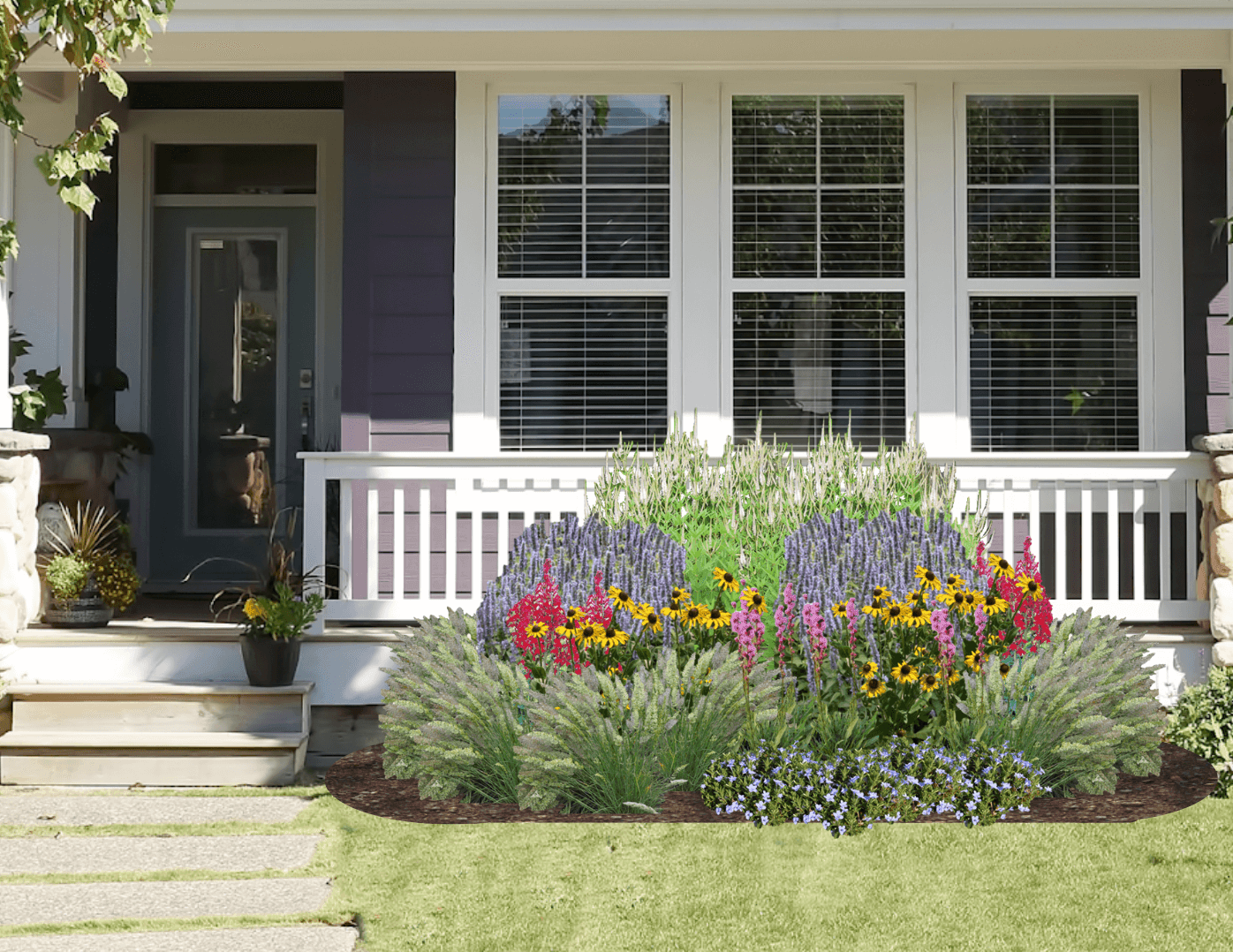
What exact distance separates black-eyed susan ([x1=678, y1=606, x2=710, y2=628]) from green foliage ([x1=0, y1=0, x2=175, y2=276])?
2122 millimetres

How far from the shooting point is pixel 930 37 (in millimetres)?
5387

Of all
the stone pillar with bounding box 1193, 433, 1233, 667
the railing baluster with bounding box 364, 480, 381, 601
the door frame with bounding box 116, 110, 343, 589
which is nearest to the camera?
the stone pillar with bounding box 1193, 433, 1233, 667

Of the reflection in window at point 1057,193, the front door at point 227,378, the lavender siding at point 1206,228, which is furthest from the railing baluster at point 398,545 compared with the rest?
the lavender siding at point 1206,228

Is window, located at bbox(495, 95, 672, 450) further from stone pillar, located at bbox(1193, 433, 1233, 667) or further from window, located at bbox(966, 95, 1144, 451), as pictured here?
stone pillar, located at bbox(1193, 433, 1233, 667)

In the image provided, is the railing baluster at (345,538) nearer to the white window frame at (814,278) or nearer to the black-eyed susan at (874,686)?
the white window frame at (814,278)

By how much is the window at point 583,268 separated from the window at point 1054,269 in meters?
1.46

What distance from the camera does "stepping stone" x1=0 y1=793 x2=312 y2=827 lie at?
14.2ft

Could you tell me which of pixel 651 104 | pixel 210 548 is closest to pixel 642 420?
pixel 651 104

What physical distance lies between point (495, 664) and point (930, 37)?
3141 millimetres

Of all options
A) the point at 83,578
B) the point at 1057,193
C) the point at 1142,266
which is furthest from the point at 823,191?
the point at 83,578

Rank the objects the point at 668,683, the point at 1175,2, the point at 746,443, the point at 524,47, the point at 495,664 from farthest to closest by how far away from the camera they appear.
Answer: the point at 746,443 < the point at 524,47 < the point at 1175,2 < the point at 495,664 < the point at 668,683

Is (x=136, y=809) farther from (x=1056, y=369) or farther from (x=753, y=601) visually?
(x=1056, y=369)

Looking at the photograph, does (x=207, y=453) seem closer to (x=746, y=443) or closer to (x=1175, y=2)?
(x=746, y=443)

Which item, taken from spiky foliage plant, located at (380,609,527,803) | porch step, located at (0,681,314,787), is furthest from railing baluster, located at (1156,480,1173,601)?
porch step, located at (0,681,314,787)
